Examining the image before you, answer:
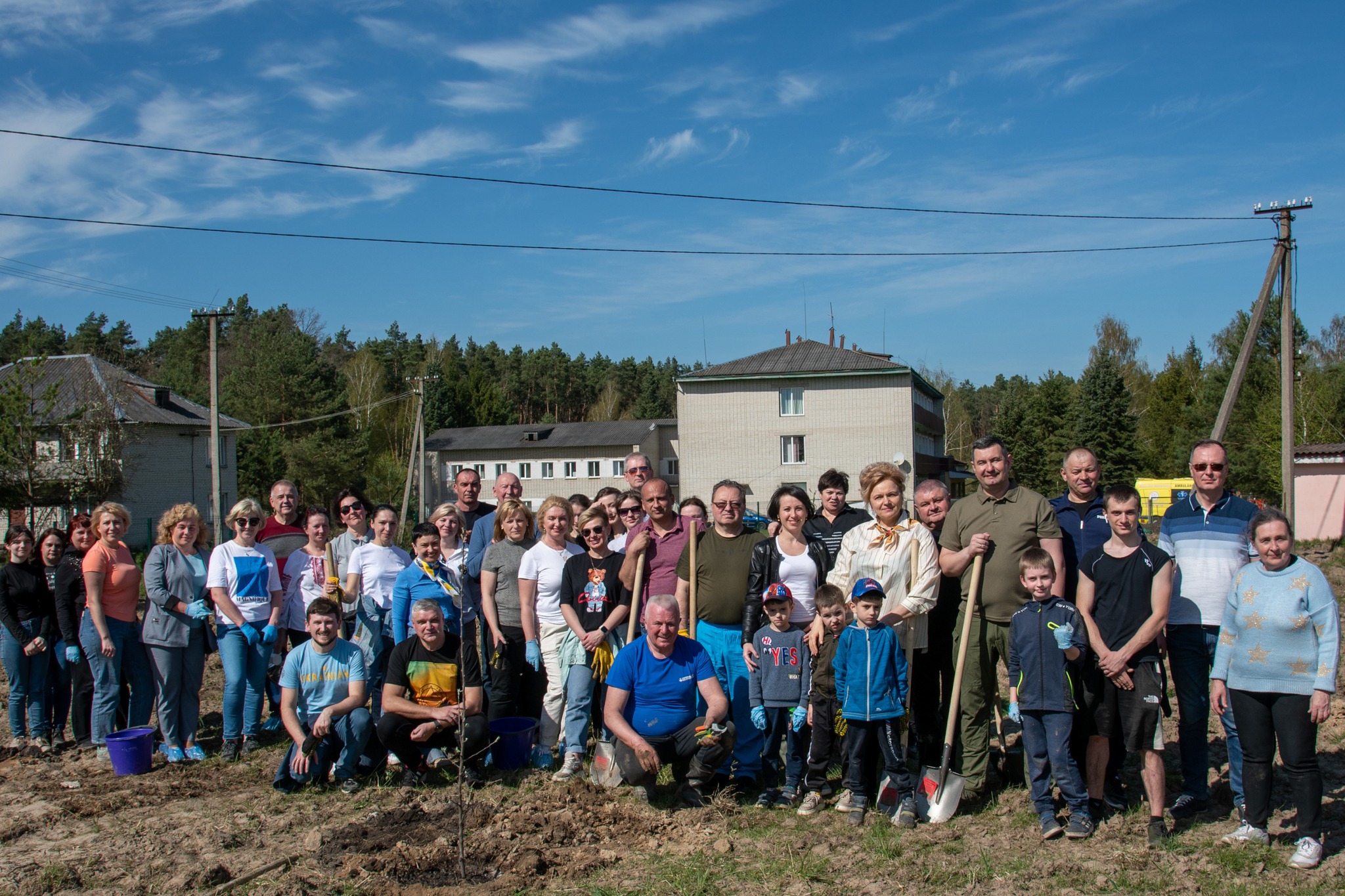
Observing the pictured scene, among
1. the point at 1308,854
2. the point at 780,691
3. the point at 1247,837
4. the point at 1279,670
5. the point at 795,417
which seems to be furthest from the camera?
the point at 795,417

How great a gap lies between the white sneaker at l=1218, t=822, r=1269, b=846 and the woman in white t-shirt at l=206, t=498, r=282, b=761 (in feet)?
20.4

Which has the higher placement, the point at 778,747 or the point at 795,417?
the point at 795,417

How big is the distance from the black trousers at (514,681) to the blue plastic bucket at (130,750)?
7.57 ft

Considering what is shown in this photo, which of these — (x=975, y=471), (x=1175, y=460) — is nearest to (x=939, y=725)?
(x=975, y=471)

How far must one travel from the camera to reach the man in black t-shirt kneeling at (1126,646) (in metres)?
4.70

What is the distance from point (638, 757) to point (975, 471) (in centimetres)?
259

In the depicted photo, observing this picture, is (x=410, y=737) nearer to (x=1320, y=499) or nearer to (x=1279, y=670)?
(x=1279, y=670)

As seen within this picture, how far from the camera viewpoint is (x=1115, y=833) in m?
4.71

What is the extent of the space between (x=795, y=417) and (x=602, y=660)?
3523 cm

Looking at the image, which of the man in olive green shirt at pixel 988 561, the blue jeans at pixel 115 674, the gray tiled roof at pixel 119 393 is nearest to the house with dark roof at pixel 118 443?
the gray tiled roof at pixel 119 393

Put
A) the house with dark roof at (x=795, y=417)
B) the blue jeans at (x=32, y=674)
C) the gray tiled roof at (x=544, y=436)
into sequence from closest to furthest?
the blue jeans at (x=32, y=674)
the house with dark roof at (x=795, y=417)
the gray tiled roof at (x=544, y=436)

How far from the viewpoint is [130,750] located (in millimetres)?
6051

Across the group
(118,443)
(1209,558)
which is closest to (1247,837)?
(1209,558)

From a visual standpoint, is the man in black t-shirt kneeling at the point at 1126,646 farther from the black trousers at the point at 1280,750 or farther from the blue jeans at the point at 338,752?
the blue jeans at the point at 338,752
